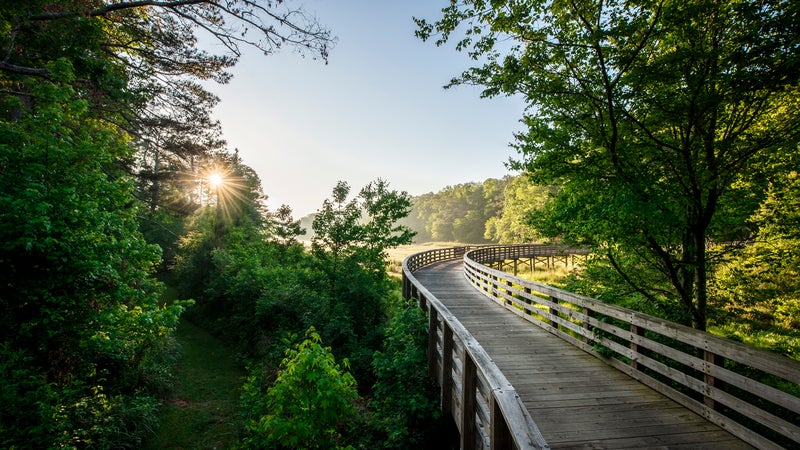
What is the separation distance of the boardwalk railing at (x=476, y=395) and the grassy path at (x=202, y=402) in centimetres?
562

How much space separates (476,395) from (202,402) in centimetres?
933

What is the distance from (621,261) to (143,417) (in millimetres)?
11904

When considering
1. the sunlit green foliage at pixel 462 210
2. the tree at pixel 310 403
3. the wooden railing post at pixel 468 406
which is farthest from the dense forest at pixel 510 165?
the sunlit green foliage at pixel 462 210

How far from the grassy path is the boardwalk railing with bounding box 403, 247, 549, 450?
221 inches

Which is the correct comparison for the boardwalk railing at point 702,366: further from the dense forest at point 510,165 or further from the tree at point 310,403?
the tree at point 310,403

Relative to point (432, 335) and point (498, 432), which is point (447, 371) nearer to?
point (432, 335)

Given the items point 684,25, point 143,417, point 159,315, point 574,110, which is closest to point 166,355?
point 143,417

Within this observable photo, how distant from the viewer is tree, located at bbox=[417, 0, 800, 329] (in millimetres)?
4832

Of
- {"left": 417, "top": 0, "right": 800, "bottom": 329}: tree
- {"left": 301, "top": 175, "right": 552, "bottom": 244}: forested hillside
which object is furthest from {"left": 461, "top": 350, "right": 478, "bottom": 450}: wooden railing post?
{"left": 301, "top": 175, "right": 552, "bottom": 244}: forested hillside

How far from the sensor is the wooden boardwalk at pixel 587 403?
3.56 m

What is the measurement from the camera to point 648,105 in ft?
19.0

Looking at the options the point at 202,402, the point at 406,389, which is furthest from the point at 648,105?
the point at 202,402

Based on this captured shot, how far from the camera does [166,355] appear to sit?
1196 cm

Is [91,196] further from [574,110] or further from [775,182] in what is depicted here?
[775,182]
